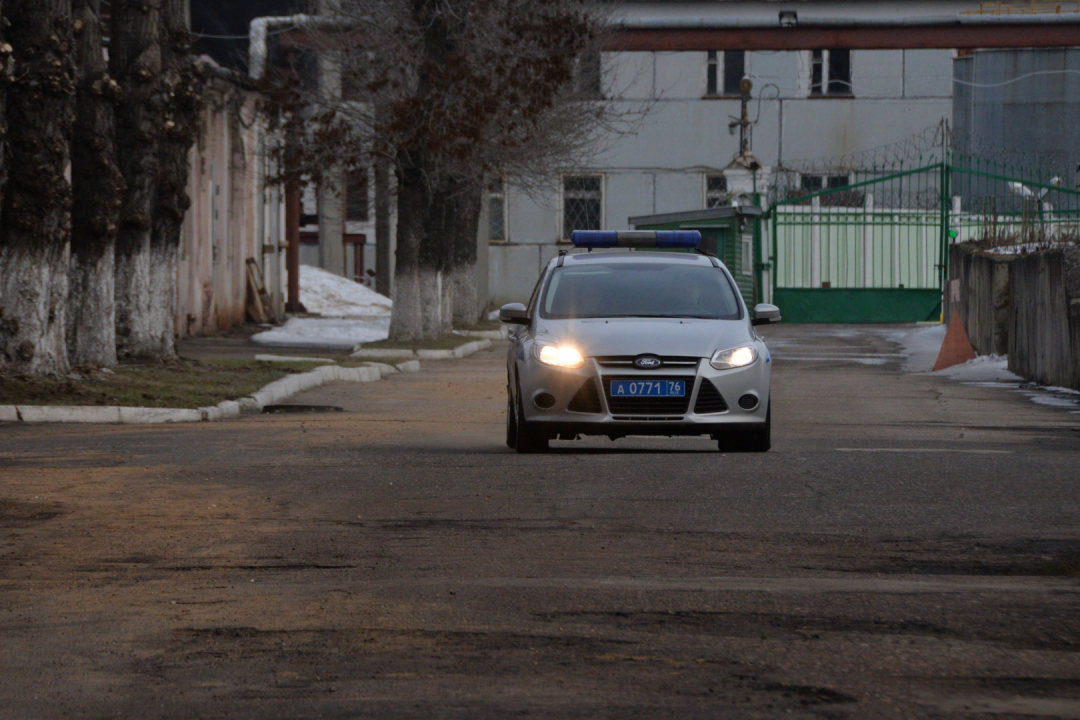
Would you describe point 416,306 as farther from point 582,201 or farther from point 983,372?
point 582,201

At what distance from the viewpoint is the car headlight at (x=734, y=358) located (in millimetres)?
10695

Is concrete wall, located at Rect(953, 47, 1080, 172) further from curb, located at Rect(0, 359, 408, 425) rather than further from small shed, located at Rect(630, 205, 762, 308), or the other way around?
curb, located at Rect(0, 359, 408, 425)

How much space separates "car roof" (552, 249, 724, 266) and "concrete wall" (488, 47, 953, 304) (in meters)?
35.9

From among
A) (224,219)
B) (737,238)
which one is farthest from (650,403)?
(737,238)

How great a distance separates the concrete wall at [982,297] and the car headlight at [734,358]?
1228cm

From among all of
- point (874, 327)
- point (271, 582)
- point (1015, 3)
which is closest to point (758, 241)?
point (874, 327)

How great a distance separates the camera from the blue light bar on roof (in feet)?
42.2

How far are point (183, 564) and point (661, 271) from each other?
5.94 meters

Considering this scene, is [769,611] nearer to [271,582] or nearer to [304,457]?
[271,582]

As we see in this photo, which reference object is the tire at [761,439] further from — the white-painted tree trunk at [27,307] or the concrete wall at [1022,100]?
the concrete wall at [1022,100]

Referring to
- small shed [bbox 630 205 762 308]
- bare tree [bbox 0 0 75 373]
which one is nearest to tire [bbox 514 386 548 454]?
bare tree [bbox 0 0 75 373]

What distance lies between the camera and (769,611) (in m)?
5.67

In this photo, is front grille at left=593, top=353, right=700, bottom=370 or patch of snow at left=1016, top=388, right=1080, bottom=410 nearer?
front grille at left=593, top=353, right=700, bottom=370

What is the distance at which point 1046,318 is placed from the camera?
61.0 ft
